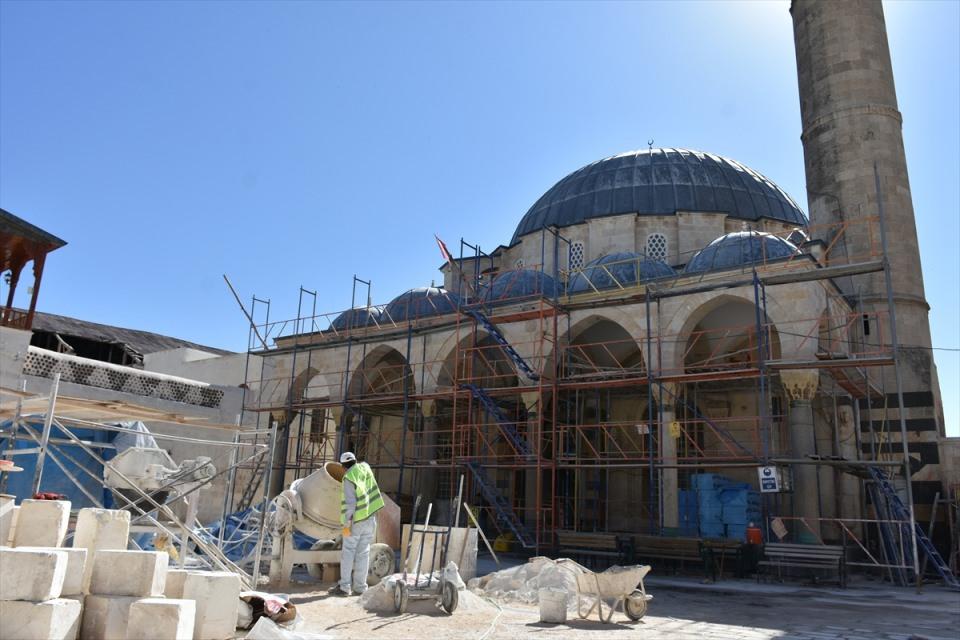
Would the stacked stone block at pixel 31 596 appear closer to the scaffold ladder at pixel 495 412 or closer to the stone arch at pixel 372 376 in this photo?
the scaffold ladder at pixel 495 412

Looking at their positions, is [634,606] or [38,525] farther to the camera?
[634,606]

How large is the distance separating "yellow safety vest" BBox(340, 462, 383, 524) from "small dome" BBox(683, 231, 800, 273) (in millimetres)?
10050

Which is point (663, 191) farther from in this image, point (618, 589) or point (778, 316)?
point (618, 589)

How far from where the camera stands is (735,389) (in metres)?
19.0

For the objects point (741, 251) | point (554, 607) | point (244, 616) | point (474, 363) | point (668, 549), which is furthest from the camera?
point (474, 363)

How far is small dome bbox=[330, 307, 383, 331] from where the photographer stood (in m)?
21.9

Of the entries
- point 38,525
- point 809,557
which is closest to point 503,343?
point 809,557

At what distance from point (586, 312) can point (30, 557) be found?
13.1 m

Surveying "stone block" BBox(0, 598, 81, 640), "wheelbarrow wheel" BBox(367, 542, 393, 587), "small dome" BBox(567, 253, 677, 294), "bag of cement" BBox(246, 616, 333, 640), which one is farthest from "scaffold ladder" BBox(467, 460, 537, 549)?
"stone block" BBox(0, 598, 81, 640)

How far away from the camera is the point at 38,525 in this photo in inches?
200

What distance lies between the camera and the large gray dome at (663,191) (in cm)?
2178

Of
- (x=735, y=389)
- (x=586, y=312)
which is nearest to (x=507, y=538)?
(x=586, y=312)

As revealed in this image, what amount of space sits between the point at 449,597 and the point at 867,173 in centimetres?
1675

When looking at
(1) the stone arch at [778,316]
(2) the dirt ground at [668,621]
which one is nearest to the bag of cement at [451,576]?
(2) the dirt ground at [668,621]
